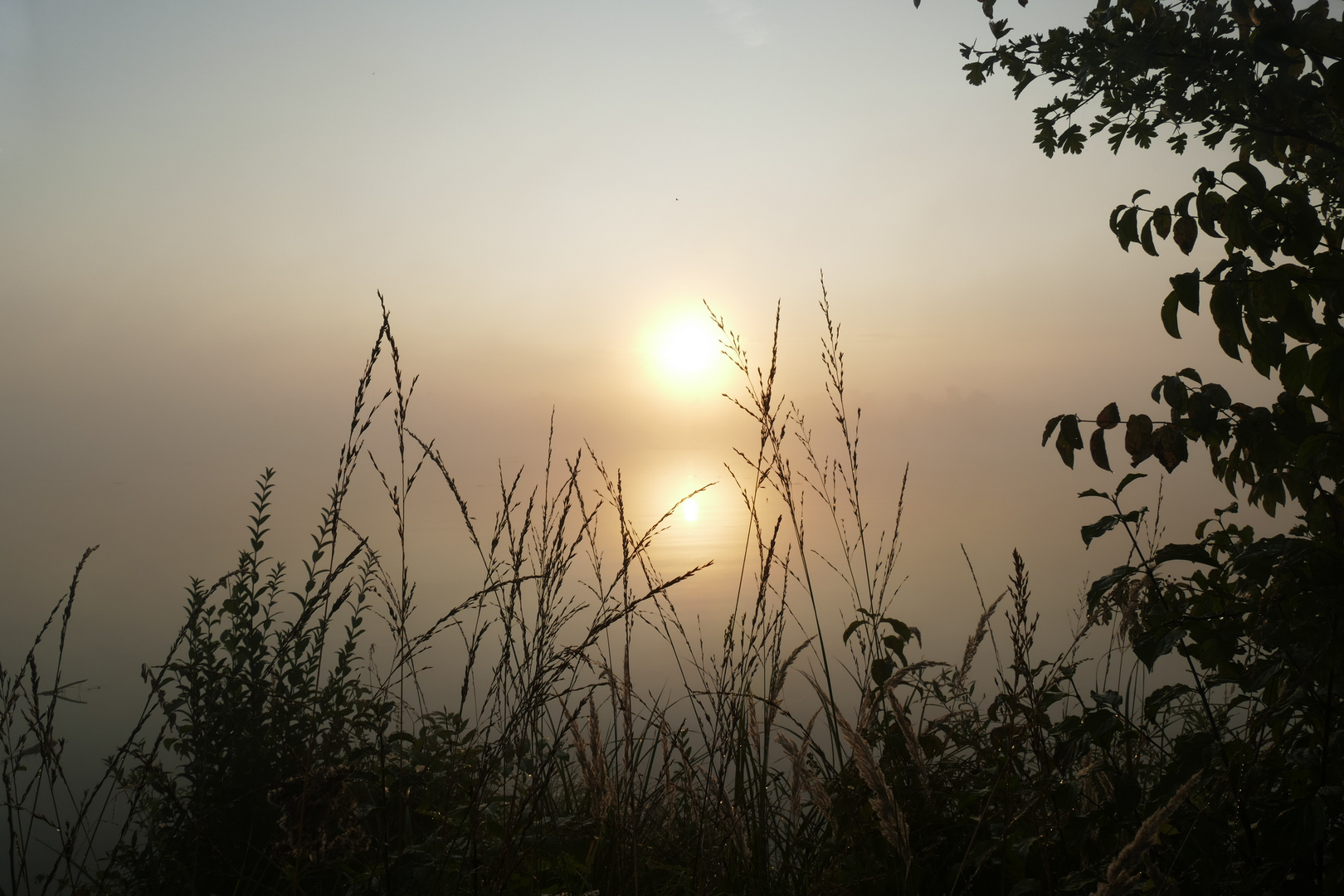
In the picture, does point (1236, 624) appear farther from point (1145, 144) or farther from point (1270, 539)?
point (1145, 144)

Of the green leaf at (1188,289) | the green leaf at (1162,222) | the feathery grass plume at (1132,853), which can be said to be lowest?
the feathery grass plume at (1132,853)

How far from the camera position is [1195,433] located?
1202 millimetres

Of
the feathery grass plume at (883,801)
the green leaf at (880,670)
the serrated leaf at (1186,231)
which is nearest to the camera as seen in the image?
the feathery grass plume at (883,801)

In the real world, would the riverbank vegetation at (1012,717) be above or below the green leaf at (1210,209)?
below

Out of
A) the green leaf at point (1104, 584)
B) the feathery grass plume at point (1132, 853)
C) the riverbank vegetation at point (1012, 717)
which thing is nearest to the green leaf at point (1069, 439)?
the riverbank vegetation at point (1012, 717)

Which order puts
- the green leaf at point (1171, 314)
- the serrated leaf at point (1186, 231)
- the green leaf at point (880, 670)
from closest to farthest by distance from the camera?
the green leaf at point (1171, 314) → the serrated leaf at point (1186, 231) → the green leaf at point (880, 670)

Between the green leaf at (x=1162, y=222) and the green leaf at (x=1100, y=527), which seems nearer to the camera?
the green leaf at (x=1100, y=527)

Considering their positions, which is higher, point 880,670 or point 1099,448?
point 1099,448

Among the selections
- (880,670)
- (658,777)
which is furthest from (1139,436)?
(658,777)

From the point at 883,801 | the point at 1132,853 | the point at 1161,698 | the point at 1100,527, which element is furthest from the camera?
the point at 1100,527

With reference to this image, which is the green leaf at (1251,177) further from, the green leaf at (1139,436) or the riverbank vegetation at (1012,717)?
the green leaf at (1139,436)

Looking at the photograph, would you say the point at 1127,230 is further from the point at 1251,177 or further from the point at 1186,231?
the point at 1251,177

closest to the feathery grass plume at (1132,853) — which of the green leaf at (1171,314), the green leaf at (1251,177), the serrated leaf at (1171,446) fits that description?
the serrated leaf at (1171,446)

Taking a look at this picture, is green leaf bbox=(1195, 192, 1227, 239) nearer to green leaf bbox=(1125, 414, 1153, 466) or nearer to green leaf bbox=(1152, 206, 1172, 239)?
green leaf bbox=(1152, 206, 1172, 239)
